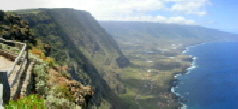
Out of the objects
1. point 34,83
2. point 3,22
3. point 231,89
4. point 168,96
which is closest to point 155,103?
point 168,96

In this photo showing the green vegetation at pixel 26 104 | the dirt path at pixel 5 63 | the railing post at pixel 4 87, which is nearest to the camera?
the green vegetation at pixel 26 104

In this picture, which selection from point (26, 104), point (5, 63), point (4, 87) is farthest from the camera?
point (5, 63)

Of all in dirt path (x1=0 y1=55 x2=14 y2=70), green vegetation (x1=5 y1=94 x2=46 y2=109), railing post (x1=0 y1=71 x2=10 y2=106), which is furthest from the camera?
dirt path (x1=0 y1=55 x2=14 y2=70)

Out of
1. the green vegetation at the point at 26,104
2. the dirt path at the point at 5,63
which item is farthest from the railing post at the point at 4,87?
the dirt path at the point at 5,63

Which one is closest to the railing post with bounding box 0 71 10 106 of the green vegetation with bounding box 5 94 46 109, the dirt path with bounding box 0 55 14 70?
the green vegetation with bounding box 5 94 46 109

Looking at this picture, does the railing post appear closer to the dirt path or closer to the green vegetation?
the green vegetation

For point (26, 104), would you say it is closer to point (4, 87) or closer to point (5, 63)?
point (4, 87)

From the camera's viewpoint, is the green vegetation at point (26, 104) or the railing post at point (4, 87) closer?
the green vegetation at point (26, 104)

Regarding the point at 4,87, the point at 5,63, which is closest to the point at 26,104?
the point at 4,87

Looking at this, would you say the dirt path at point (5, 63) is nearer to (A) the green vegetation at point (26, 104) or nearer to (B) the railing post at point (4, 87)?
(B) the railing post at point (4, 87)

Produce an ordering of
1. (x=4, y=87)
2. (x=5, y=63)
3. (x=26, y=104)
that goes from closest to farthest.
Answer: (x=26, y=104) < (x=4, y=87) < (x=5, y=63)

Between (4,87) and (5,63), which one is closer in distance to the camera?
(4,87)
